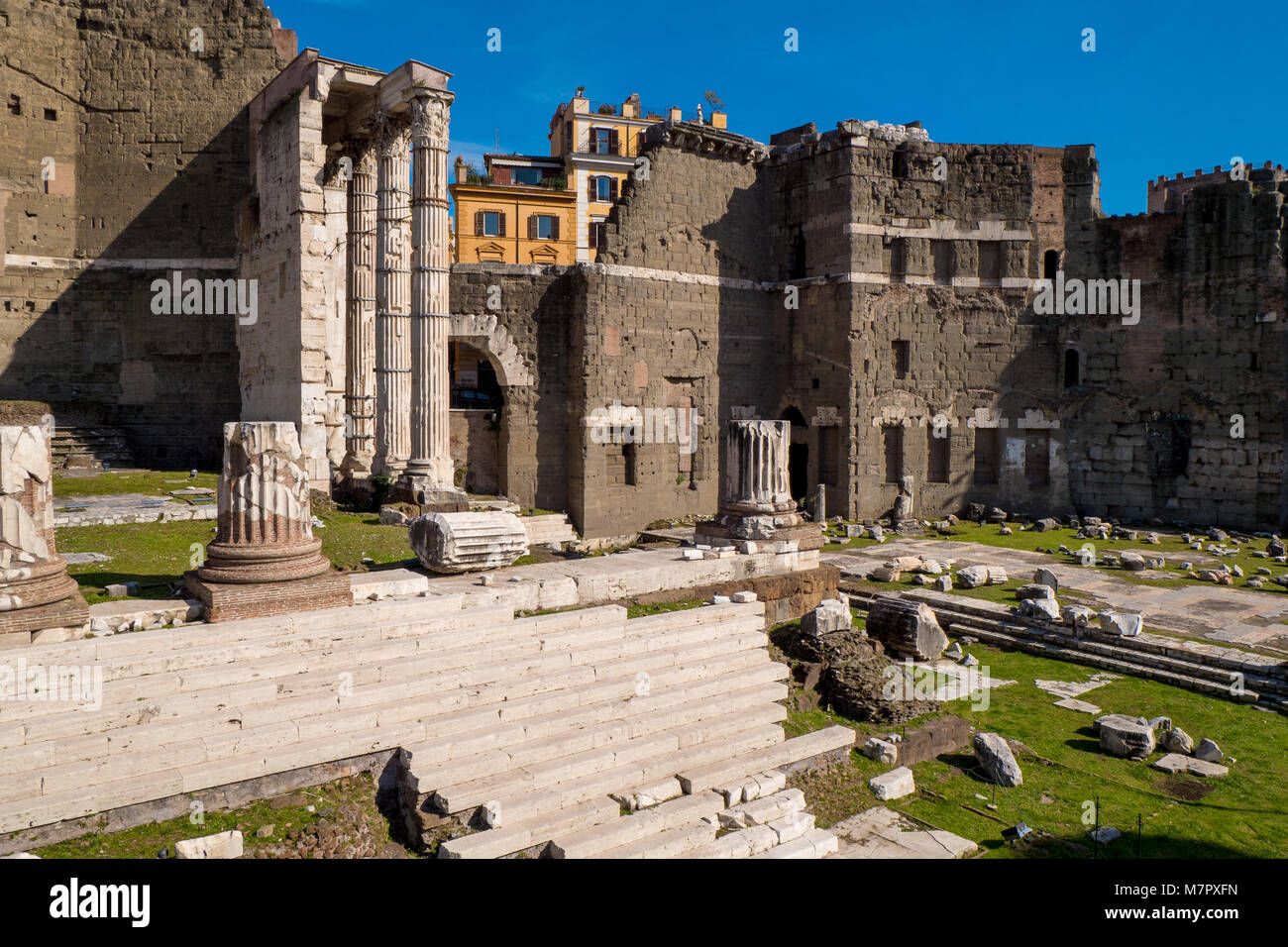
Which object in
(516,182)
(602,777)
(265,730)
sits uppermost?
(516,182)

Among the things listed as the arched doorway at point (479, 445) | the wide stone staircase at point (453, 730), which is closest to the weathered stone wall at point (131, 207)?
the arched doorway at point (479, 445)

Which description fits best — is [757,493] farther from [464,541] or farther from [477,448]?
[477,448]

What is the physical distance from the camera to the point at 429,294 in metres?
16.2

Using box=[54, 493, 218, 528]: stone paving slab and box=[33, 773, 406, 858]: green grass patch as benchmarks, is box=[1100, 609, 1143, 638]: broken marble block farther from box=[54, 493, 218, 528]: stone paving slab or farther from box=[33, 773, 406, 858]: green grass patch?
box=[54, 493, 218, 528]: stone paving slab

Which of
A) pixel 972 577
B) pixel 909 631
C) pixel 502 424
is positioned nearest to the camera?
pixel 909 631

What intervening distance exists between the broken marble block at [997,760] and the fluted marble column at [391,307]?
1151 cm

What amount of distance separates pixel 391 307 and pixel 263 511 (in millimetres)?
9654

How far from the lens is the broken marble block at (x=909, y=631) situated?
37.6ft

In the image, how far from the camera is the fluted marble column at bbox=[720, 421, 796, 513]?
43.1 feet

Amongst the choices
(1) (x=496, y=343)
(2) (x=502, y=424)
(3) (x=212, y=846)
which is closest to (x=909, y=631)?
(3) (x=212, y=846)

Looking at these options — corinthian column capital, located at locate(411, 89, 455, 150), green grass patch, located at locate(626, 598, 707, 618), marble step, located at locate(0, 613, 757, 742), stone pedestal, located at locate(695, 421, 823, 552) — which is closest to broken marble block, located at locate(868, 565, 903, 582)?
stone pedestal, located at locate(695, 421, 823, 552)

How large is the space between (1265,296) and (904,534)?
10.6m

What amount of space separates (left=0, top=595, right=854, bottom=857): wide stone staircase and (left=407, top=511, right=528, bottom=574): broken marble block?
1177mm

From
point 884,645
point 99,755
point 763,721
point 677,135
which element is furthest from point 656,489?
point 99,755
